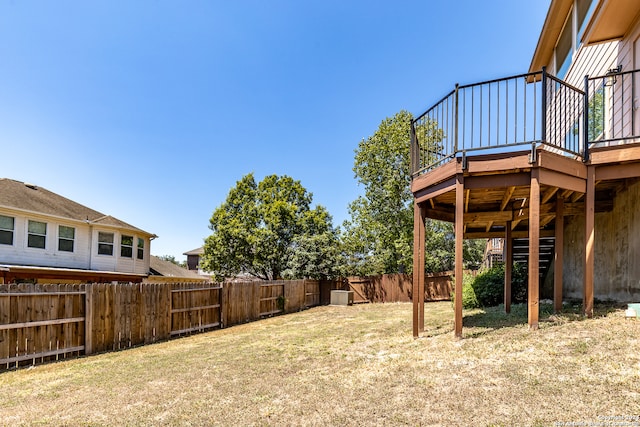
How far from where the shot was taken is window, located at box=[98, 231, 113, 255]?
18.1 m

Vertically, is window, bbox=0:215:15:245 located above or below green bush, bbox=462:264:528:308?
above

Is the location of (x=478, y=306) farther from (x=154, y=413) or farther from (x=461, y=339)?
(x=154, y=413)

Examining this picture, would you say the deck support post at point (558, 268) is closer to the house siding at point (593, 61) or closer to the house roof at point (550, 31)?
the house siding at point (593, 61)

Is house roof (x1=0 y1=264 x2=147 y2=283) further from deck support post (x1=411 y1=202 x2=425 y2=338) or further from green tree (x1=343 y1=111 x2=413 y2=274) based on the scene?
deck support post (x1=411 y1=202 x2=425 y2=338)

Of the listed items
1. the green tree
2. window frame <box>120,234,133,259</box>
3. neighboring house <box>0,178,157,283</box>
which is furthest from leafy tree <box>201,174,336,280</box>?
window frame <box>120,234,133,259</box>

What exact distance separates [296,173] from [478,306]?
57.5ft

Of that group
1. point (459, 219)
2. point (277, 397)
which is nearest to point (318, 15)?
point (459, 219)

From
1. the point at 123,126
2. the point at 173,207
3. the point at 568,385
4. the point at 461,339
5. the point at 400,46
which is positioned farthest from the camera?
the point at 173,207

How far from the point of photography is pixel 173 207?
30.1 metres

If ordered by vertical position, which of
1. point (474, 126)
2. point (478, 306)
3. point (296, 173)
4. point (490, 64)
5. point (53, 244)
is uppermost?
point (490, 64)

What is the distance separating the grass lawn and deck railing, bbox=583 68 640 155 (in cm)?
331

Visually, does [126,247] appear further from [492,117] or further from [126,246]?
[492,117]

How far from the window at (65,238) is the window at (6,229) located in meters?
1.83

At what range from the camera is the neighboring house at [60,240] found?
14.8m
